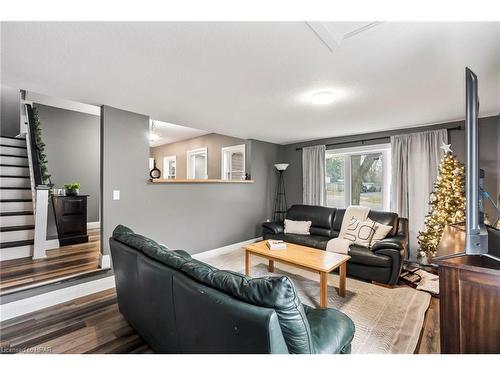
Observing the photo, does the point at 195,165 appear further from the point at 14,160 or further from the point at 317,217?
the point at 317,217

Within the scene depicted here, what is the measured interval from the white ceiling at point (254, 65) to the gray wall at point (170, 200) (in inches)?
17.3

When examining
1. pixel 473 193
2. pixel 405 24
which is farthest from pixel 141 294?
pixel 405 24

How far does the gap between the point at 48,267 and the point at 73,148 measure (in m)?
3.13

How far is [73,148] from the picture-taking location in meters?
5.07

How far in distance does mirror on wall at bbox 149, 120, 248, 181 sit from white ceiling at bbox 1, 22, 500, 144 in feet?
7.13

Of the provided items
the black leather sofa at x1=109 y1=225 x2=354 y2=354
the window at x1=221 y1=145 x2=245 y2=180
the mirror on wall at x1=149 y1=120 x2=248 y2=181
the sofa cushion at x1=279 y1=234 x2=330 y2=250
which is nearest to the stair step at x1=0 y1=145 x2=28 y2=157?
the mirror on wall at x1=149 y1=120 x2=248 y2=181

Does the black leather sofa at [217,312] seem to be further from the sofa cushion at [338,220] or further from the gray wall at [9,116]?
the gray wall at [9,116]

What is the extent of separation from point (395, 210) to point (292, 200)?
6.97ft

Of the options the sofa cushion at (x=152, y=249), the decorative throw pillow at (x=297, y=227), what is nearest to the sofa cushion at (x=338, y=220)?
the decorative throw pillow at (x=297, y=227)

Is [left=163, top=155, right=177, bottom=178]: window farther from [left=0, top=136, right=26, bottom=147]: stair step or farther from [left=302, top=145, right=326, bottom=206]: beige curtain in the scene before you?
[left=302, top=145, right=326, bottom=206]: beige curtain

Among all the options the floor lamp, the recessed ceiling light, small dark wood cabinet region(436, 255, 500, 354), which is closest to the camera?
small dark wood cabinet region(436, 255, 500, 354)

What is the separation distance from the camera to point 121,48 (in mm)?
1684

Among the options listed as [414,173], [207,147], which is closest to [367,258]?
[414,173]

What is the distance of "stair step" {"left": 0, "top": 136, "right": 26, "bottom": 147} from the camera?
403 cm
